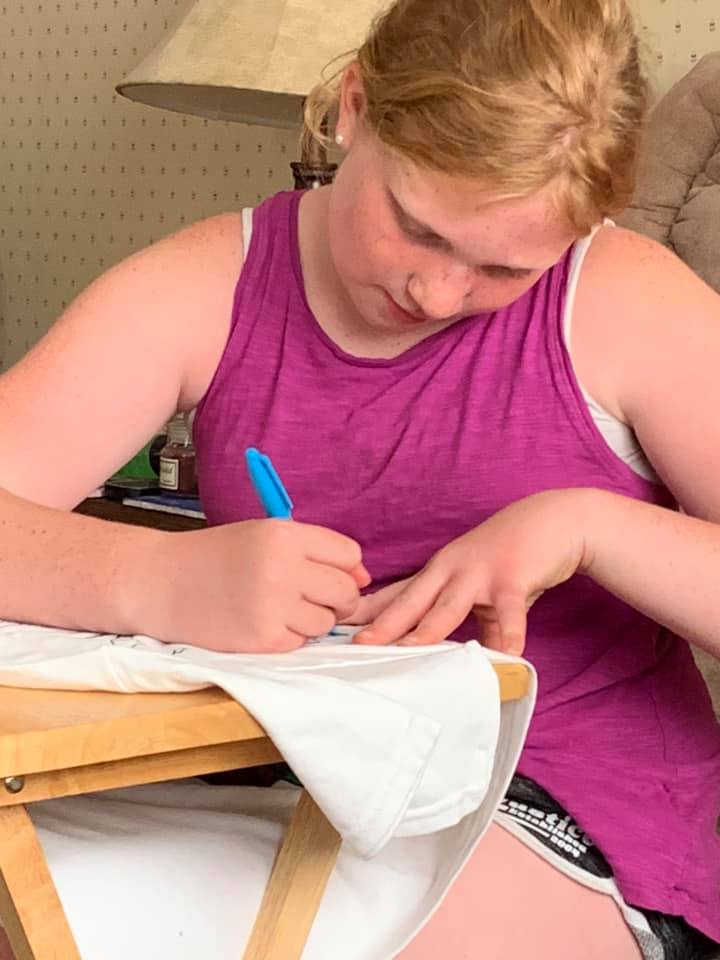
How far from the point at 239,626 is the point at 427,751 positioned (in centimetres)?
12

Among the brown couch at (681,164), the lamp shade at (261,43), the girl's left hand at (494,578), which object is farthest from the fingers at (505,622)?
the lamp shade at (261,43)

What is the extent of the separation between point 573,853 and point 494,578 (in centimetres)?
17

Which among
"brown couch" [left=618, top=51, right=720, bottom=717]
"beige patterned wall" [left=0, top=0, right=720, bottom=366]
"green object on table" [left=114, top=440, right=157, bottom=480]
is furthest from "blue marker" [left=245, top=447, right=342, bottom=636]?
"beige patterned wall" [left=0, top=0, right=720, bottom=366]

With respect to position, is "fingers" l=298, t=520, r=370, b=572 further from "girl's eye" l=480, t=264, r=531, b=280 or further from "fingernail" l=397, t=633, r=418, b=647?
"girl's eye" l=480, t=264, r=531, b=280

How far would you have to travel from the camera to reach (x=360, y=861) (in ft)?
2.20

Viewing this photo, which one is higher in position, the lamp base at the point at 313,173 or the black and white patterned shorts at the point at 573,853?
the lamp base at the point at 313,173

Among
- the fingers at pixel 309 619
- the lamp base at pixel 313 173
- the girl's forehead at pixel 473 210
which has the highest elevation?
the girl's forehead at pixel 473 210

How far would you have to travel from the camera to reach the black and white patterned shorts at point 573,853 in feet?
2.33

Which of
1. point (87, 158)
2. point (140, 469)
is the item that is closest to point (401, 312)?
point (140, 469)

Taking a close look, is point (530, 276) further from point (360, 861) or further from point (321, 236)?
point (360, 861)

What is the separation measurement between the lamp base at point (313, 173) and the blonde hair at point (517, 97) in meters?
0.64

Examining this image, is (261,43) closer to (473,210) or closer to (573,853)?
(473,210)

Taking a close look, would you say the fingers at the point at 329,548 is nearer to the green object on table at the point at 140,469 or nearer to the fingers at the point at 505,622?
the fingers at the point at 505,622

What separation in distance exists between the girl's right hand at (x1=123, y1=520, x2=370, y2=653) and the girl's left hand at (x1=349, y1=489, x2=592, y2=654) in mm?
36
